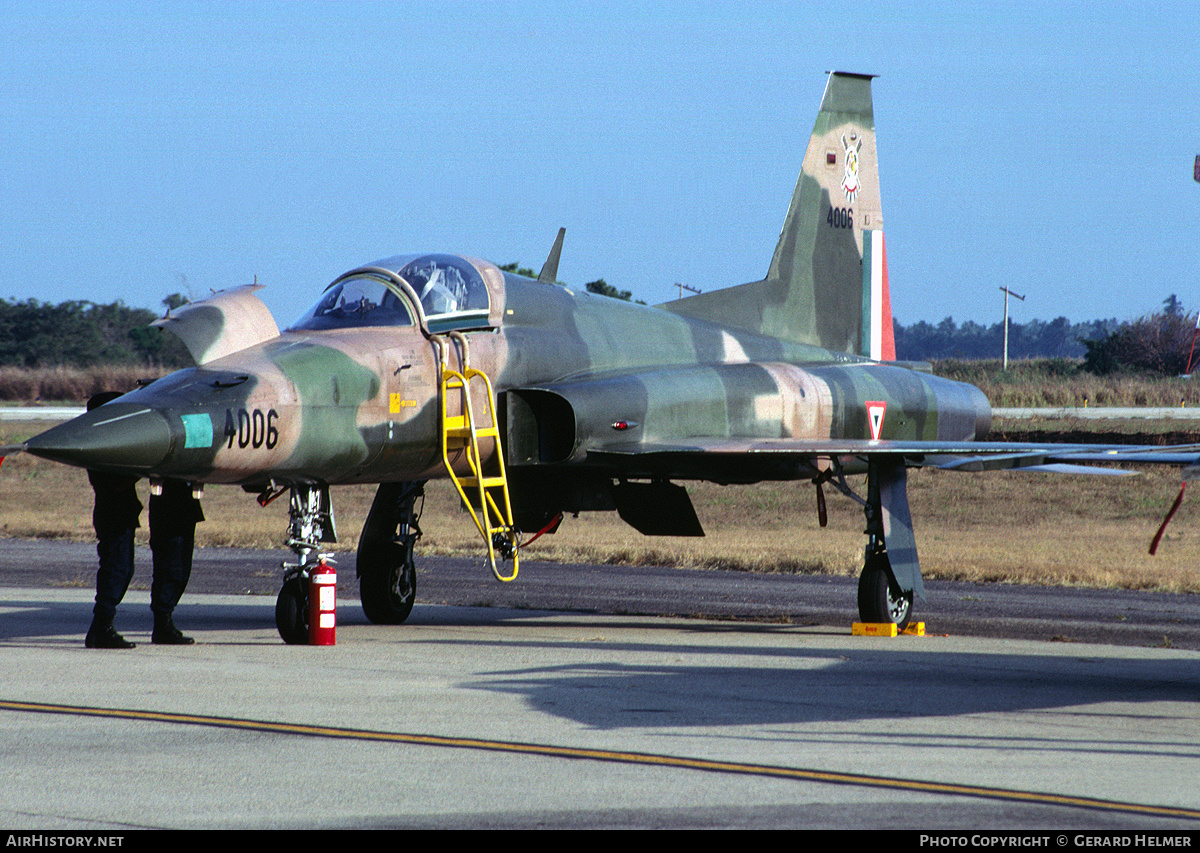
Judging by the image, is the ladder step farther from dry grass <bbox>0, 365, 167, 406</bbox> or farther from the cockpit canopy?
dry grass <bbox>0, 365, 167, 406</bbox>

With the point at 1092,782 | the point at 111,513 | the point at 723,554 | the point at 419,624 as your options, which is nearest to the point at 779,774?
the point at 1092,782

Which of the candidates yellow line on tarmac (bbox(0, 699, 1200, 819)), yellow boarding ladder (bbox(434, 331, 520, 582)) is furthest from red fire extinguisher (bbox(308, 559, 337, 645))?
yellow line on tarmac (bbox(0, 699, 1200, 819))

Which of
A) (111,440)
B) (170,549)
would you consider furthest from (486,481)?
(111,440)

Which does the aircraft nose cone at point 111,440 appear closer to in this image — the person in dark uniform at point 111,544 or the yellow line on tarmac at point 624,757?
the person in dark uniform at point 111,544

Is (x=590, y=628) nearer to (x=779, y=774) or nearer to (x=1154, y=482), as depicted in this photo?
(x=779, y=774)

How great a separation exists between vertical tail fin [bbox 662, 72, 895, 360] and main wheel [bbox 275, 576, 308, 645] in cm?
754

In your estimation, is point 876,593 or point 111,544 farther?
point 876,593

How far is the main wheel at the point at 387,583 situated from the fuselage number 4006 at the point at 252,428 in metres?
3.64

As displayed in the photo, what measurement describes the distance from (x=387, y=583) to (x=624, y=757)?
7587 mm

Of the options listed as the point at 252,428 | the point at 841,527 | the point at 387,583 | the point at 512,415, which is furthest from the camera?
the point at 841,527

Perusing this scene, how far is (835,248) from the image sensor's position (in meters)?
18.6

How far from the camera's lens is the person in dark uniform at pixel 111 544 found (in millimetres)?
11422

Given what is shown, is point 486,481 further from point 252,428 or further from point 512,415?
point 252,428

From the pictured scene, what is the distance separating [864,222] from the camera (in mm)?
18922
